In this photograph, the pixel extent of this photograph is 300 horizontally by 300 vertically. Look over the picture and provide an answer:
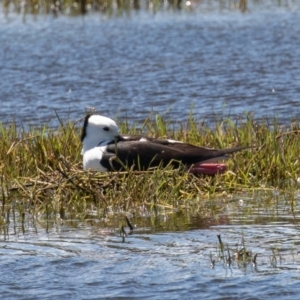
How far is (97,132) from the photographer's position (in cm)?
877

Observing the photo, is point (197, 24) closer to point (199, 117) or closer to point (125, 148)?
point (199, 117)

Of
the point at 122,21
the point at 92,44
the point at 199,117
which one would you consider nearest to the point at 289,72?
the point at 199,117

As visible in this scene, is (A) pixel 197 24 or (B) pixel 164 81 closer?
(B) pixel 164 81

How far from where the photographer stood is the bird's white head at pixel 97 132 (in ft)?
Answer: 28.6

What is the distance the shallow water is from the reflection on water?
3416mm

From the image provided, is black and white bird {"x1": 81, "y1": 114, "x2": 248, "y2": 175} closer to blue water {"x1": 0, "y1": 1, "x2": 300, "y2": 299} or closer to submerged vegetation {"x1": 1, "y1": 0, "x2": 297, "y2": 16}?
blue water {"x1": 0, "y1": 1, "x2": 300, "y2": 299}

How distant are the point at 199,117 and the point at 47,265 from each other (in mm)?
6020

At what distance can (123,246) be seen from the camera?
21.7ft

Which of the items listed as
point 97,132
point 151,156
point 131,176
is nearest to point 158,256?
point 131,176

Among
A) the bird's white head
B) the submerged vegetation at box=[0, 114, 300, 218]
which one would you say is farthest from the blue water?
the bird's white head

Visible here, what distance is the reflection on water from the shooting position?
574 cm

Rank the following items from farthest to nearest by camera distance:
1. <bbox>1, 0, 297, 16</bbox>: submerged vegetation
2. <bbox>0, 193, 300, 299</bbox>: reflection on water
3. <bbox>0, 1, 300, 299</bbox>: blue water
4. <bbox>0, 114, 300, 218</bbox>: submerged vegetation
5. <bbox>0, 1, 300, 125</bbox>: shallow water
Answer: <bbox>1, 0, 297, 16</bbox>: submerged vegetation
<bbox>0, 1, 300, 125</bbox>: shallow water
<bbox>0, 114, 300, 218</bbox>: submerged vegetation
<bbox>0, 1, 300, 299</bbox>: blue water
<bbox>0, 193, 300, 299</bbox>: reflection on water

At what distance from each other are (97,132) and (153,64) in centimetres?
785

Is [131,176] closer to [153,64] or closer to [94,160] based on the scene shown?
[94,160]
